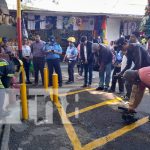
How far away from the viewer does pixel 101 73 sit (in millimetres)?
10203

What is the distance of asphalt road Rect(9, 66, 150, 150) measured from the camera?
5625 millimetres

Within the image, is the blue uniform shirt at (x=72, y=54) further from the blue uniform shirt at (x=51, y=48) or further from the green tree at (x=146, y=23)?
the green tree at (x=146, y=23)

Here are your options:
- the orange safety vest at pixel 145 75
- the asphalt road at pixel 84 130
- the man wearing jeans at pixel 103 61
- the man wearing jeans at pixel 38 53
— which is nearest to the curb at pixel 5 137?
the asphalt road at pixel 84 130

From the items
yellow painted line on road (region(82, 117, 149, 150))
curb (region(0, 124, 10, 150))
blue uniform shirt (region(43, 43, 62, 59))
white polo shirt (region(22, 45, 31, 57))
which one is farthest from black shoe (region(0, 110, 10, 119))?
white polo shirt (region(22, 45, 31, 57))

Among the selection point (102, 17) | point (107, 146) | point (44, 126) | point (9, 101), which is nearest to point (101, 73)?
point (9, 101)

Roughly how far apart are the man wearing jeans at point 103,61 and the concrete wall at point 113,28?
9.71 meters

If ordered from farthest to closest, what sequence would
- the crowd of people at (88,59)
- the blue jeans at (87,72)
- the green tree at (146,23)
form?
the green tree at (146,23) → the blue jeans at (87,72) → the crowd of people at (88,59)

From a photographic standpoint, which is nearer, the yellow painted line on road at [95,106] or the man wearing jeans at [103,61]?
the yellow painted line on road at [95,106]

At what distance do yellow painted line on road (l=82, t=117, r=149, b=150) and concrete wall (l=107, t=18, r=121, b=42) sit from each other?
42.8 ft

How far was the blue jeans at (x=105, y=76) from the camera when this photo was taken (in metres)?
10.1

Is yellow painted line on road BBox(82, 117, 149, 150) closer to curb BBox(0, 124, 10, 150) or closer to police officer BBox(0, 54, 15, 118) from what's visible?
curb BBox(0, 124, 10, 150)

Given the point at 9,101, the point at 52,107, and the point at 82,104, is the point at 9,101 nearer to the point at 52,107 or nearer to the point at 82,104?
the point at 52,107

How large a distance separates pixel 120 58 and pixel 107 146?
474cm

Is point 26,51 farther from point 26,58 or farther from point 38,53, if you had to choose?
point 38,53
